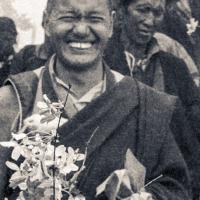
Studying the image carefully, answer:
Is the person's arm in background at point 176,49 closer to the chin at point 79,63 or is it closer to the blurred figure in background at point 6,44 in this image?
the blurred figure in background at point 6,44

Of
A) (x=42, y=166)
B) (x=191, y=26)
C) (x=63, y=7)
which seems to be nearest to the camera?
(x=42, y=166)

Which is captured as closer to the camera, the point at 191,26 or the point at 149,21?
the point at 149,21

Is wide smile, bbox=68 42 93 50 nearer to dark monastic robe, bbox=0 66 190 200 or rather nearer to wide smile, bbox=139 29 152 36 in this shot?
dark monastic robe, bbox=0 66 190 200

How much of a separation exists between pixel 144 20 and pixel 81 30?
1.67 metres

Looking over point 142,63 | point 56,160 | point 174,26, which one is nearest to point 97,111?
point 56,160

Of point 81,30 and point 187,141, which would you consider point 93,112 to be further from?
point 187,141

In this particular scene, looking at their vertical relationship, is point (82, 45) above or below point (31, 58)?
above

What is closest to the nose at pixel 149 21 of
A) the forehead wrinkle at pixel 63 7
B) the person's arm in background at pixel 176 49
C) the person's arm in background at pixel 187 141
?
the person's arm in background at pixel 176 49

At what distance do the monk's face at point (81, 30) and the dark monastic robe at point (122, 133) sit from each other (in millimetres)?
181

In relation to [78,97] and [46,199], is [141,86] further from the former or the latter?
[46,199]

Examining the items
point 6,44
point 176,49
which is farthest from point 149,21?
point 6,44

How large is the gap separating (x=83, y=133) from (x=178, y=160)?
0.46 metres

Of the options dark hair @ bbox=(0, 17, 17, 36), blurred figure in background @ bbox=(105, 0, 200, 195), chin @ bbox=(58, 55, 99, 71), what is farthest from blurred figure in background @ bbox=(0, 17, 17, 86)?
chin @ bbox=(58, 55, 99, 71)

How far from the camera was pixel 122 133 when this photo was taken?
3.24 meters
